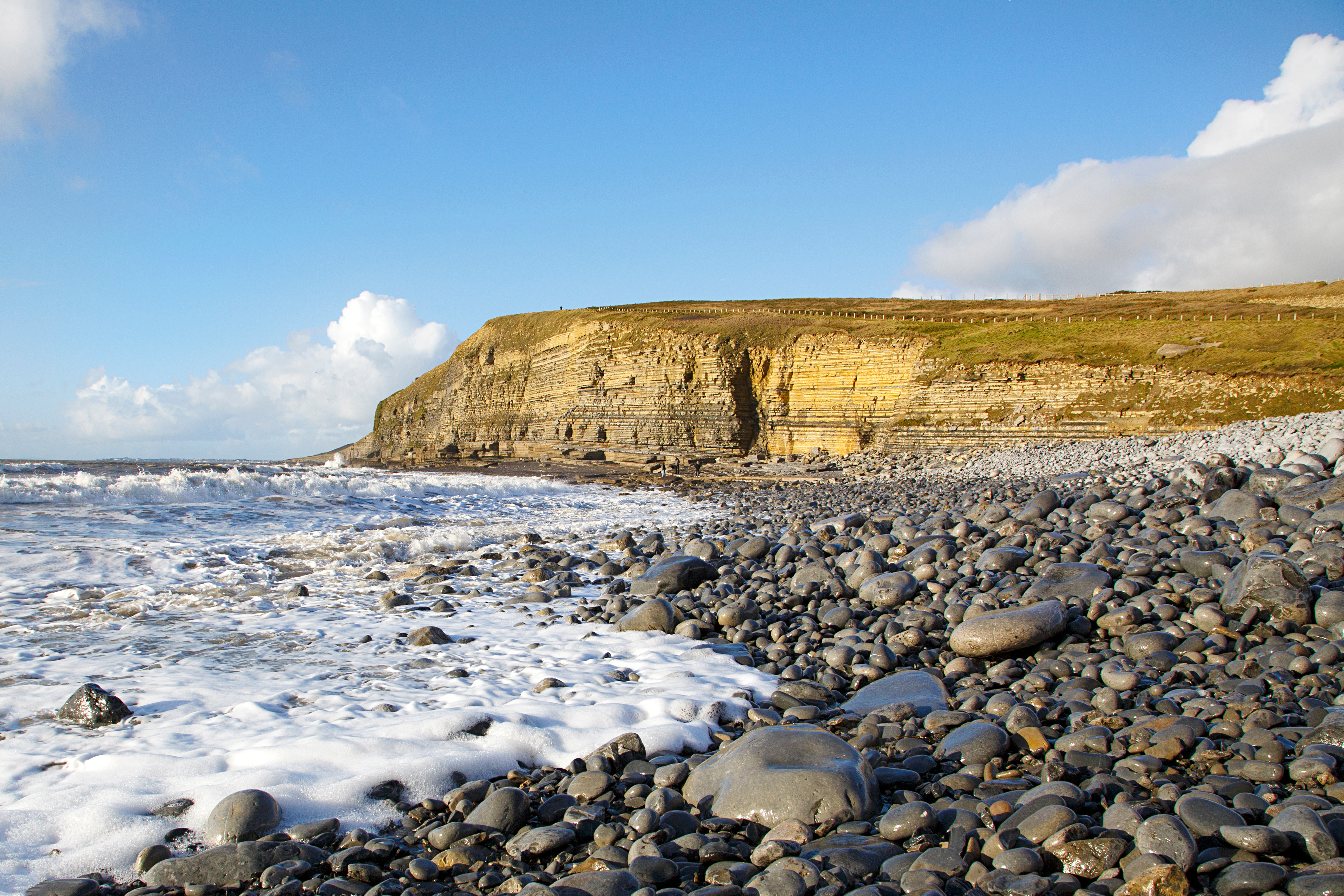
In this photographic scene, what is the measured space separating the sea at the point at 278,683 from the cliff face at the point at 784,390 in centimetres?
2211

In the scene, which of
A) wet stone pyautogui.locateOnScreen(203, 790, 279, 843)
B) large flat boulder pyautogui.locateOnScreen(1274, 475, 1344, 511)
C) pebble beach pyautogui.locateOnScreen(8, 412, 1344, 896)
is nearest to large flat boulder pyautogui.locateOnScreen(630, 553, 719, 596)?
pebble beach pyautogui.locateOnScreen(8, 412, 1344, 896)

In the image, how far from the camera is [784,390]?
35.0m

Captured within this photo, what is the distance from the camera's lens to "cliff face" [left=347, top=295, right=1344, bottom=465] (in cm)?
2273

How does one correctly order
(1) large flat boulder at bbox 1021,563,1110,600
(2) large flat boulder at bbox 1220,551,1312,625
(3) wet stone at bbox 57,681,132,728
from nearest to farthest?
(3) wet stone at bbox 57,681,132,728 < (2) large flat boulder at bbox 1220,551,1312,625 < (1) large flat boulder at bbox 1021,563,1110,600

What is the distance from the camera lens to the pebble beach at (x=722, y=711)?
2.68 metres

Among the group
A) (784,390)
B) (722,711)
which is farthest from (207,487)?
(784,390)

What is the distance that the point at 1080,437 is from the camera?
23.3 meters

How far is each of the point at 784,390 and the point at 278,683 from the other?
31635 mm

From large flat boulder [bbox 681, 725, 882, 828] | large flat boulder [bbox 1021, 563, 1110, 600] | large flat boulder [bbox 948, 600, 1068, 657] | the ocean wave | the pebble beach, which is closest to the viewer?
the pebble beach

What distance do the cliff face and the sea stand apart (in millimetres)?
22112

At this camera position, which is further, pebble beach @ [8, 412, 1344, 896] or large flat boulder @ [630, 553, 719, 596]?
large flat boulder @ [630, 553, 719, 596]

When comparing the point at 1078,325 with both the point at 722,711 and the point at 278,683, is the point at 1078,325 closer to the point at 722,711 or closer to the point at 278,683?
the point at 722,711

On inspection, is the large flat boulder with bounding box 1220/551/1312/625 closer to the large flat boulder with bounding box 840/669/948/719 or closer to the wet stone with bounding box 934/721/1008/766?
the large flat boulder with bounding box 840/669/948/719

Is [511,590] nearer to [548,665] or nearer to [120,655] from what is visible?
[548,665]
